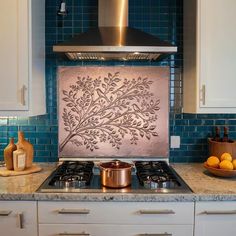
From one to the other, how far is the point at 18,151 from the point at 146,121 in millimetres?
963

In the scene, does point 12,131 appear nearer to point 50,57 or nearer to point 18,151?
point 18,151

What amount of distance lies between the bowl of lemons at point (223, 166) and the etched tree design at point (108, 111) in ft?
1.69

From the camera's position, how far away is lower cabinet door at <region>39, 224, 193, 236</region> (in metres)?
1.73

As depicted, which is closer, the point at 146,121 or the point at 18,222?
the point at 18,222

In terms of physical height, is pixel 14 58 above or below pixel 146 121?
above

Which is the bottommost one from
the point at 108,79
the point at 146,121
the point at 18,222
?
the point at 18,222

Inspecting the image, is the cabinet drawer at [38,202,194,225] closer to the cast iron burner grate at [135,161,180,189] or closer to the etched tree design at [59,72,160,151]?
the cast iron burner grate at [135,161,180,189]

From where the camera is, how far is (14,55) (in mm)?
1953

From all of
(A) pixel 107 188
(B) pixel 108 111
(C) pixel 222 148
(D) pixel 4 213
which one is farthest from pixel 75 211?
(C) pixel 222 148

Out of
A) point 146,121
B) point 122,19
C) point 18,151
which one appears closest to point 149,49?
point 122,19

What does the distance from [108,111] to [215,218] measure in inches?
42.4

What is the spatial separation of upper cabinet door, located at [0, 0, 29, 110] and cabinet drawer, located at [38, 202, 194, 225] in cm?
68

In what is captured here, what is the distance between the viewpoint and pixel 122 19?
7.06ft

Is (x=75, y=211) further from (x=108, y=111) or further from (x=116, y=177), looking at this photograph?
(x=108, y=111)
